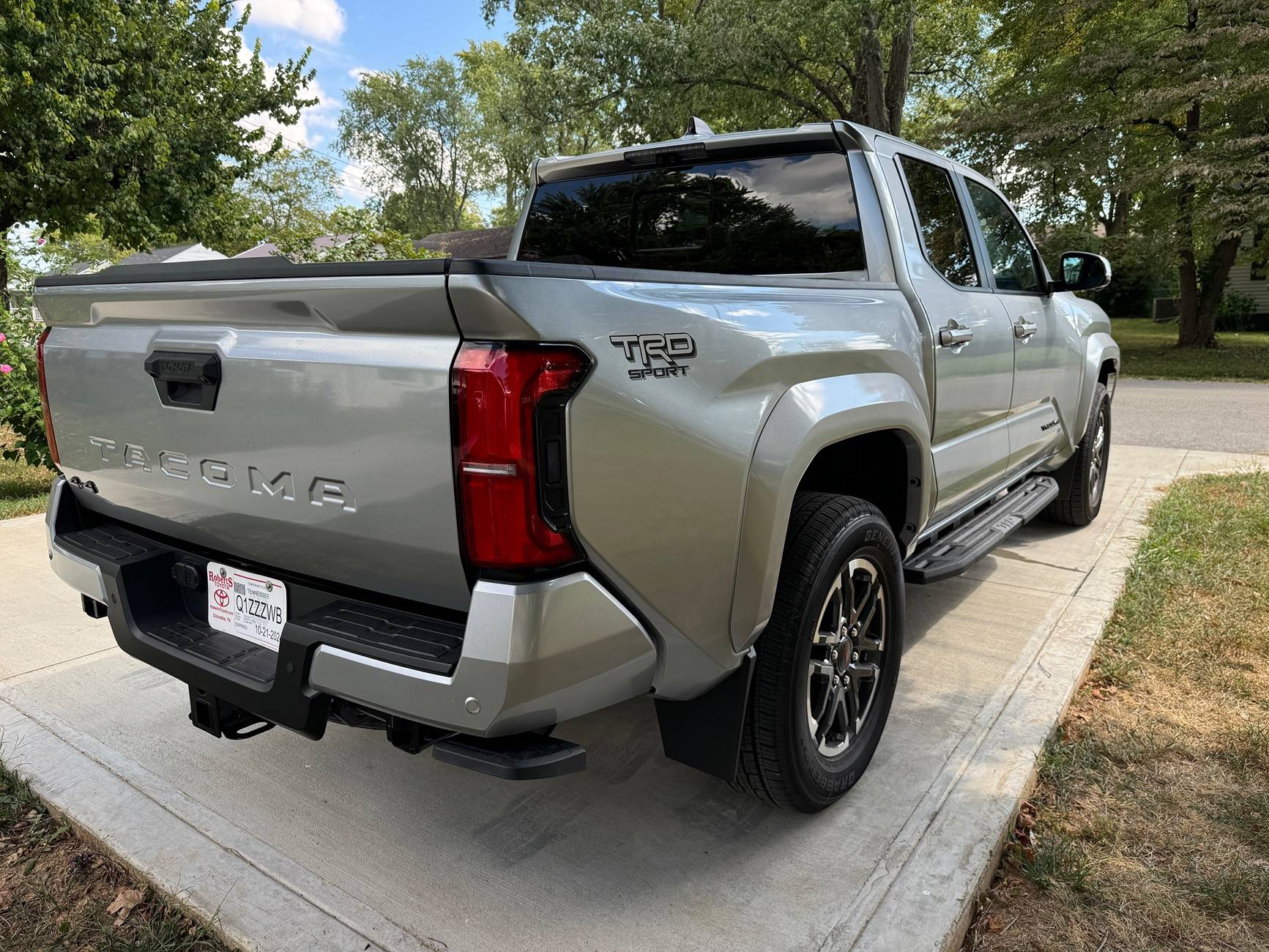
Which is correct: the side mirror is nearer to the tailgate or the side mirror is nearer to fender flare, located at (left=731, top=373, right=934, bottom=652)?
fender flare, located at (left=731, top=373, right=934, bottom=652)

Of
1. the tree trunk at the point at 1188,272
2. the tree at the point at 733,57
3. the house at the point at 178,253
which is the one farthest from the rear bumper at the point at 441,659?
the tree trunk at the point at 1188,272

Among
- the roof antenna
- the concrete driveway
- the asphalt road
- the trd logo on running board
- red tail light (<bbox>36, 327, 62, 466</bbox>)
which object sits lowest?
the concrete driveway

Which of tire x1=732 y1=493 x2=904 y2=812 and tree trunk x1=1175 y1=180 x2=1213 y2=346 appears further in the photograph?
tree trunk x1=1175 y1=180 x2=1213 y2=346

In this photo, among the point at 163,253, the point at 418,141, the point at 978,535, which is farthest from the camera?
the point at 418,141

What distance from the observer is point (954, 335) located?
3.15m

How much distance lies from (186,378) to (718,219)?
1.97 metres

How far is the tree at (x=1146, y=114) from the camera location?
1555 cm

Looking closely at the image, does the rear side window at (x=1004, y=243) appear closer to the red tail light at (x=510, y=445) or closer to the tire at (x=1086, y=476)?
the tire at (x=1086, y=476)

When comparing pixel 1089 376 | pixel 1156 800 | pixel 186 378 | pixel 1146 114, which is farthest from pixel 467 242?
pixel 1156 800

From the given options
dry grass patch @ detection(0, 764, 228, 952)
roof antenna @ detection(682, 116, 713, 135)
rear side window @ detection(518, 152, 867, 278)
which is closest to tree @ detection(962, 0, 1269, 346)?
roof antenna @ detection(682, 116, 713, 135)

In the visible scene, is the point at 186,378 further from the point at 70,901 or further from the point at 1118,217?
the point at 1118,217

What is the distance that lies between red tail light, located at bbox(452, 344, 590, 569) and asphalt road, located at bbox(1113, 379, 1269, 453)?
8724 millimetres

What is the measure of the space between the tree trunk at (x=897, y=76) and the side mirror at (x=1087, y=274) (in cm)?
1415

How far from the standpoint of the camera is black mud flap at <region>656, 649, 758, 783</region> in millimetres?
2164
